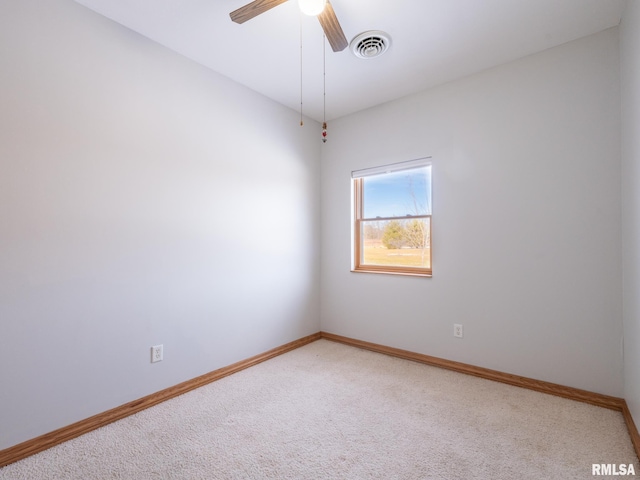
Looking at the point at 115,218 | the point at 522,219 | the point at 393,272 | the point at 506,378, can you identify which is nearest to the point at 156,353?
the point at 115,218

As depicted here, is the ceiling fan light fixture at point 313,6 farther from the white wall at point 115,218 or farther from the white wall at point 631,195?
the white wall at point 631,195

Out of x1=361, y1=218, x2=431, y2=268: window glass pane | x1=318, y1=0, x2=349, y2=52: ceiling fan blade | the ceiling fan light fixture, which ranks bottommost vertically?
x1=361, y1=218, x2=431, y2=268: window glass pane

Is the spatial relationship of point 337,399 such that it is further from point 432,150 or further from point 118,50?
point 118,50

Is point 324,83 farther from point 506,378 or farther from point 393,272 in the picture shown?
point 506,378

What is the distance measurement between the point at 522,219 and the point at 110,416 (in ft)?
10.8

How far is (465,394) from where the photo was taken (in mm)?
2348

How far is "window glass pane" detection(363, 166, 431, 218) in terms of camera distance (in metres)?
3.11

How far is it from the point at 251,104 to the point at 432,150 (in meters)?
1.79

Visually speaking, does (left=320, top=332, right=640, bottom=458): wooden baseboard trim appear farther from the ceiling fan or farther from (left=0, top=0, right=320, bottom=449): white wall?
the ceiling fan

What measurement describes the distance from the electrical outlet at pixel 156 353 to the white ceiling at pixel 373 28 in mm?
2262

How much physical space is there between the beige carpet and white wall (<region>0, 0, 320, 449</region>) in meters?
0.35

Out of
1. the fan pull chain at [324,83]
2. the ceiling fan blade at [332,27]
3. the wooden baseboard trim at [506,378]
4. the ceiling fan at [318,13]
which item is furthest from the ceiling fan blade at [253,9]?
the wooden baseboard trim at [506,378]

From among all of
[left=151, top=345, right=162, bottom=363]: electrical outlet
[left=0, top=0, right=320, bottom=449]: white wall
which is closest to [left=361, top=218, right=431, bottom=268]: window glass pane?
[left=0, top=0, right=320, bottom=449]: white wall

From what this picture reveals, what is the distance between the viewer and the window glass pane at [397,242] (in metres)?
3.13
